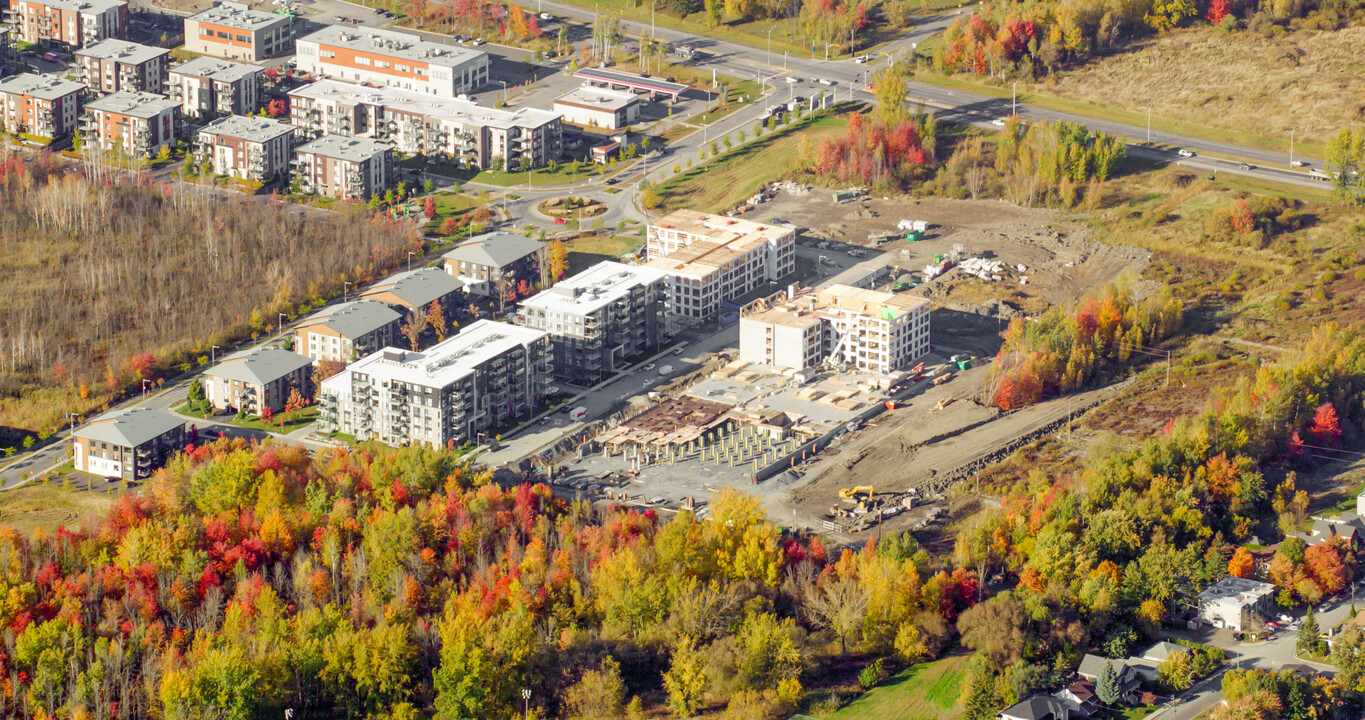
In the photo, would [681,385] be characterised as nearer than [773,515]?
No

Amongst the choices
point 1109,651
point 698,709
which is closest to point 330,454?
point 698,709

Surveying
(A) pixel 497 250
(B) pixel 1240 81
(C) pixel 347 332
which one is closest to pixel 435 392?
(C) pixel 347 332

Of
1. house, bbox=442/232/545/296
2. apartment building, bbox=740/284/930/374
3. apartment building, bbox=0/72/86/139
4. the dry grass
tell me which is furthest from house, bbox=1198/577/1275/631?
apartment building, bbox=0/72/86/139

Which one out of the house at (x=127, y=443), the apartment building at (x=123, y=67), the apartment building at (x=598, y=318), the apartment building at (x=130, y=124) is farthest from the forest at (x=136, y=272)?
the apartment building at (x=123, y=67)

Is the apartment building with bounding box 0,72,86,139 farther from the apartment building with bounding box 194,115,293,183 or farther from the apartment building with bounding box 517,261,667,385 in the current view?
the apartment building with bounding box 517,261,667,385

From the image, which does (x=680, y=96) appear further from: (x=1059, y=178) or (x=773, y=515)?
(x=773, y=515)
